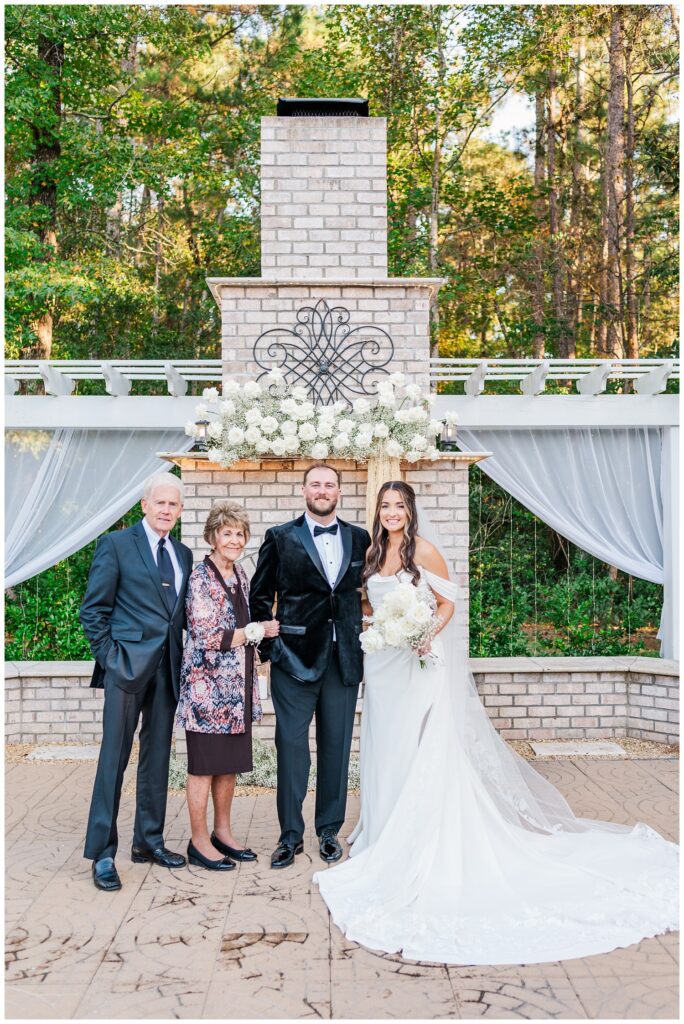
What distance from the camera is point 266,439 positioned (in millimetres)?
5445

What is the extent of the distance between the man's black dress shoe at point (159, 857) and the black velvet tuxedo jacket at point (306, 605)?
104cm

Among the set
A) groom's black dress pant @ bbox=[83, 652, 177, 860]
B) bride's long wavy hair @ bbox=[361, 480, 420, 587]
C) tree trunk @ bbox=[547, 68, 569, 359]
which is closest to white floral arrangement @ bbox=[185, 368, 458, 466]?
bride's long wavy hair @ bbox=[361, 480, 420, 587]

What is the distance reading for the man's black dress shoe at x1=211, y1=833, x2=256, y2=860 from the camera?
14.0 feet

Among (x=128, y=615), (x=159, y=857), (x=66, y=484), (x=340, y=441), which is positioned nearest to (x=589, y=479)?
(x=340, y=441)

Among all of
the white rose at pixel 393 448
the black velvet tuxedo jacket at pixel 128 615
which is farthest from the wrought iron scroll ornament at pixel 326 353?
the black velvet tuxedo jacket at pixel 128 615

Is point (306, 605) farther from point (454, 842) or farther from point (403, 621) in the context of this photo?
point (454, 842)

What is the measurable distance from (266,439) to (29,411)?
345 centimetres

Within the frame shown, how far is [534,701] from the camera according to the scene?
6.82m

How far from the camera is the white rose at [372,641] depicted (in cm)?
396

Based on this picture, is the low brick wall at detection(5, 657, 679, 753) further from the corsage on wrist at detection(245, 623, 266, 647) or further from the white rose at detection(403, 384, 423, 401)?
the corsage on wrist at detection(245, 623, 266, 647)

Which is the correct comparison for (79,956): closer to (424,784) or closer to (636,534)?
(424,784)

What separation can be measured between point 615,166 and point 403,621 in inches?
458

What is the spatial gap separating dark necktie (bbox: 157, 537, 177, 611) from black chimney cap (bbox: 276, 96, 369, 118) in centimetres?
380

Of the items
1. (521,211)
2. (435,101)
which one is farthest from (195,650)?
(521,211)
